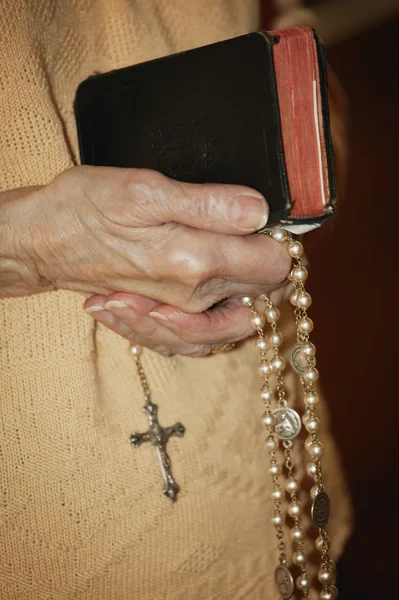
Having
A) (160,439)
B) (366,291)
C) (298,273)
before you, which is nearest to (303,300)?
(298,273)

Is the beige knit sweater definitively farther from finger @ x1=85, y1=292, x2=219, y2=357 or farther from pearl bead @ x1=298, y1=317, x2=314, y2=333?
pearl bead @ x1=298, y1=317, x2=314, y2=333

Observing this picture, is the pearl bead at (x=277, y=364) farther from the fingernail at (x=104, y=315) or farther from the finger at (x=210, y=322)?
the fingernail at (x=104, y=315)

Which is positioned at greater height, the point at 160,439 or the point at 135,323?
the point at 135,323

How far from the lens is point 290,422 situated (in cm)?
62

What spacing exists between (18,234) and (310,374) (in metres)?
0.30

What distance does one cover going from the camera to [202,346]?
2.10ft

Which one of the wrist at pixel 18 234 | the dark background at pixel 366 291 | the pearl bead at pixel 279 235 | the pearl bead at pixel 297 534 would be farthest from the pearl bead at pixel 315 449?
the dark background at pixel 366 291

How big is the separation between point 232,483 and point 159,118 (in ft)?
1.35

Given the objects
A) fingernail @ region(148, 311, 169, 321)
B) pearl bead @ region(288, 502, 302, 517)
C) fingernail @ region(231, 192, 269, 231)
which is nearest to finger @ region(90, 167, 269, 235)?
fingernail @ region(231, 192, 269, 231)

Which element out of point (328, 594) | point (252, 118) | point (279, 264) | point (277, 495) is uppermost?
point (252, 118)

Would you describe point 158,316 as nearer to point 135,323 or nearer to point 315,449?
point 135,323

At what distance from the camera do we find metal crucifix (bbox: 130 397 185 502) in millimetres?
657

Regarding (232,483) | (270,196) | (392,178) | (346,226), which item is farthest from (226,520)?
(392,178)

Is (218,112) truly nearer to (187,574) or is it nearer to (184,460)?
(184,460)
